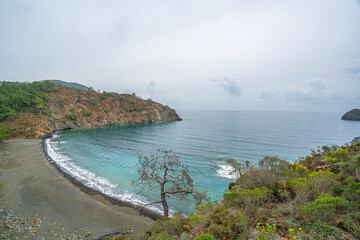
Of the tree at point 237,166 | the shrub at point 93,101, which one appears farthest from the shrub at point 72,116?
the tree at point 237,166

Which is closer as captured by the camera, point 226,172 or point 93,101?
point 226,172

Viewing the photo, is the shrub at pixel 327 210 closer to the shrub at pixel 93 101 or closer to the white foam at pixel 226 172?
the white foam at pixel 226 172

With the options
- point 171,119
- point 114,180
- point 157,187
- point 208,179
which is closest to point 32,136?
point 114,180

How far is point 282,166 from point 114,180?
788 inches

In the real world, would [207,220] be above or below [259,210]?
below

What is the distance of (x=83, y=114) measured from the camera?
226 ft

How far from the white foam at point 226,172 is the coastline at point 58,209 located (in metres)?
13.2

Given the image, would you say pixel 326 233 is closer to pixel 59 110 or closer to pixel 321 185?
pixel 321 185

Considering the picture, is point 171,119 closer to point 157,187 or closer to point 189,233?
point 157,187

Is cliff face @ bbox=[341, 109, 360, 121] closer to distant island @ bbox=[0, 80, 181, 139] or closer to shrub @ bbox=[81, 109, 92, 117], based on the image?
distant island @ bbox=[0, 80, 181, 139]

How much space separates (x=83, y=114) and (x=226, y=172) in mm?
69691

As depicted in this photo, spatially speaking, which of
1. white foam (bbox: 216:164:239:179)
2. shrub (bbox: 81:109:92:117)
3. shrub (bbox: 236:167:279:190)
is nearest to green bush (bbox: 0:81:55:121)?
shrub (bbox: 81:109:92:117)

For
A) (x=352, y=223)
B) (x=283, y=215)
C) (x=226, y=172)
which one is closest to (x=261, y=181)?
(x=283, y=215)

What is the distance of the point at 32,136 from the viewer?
1578 inches
